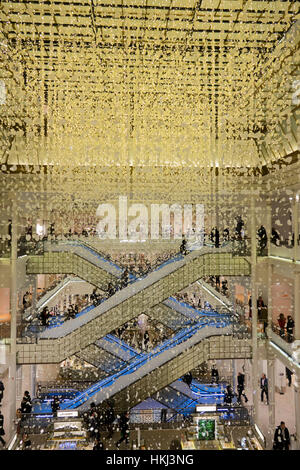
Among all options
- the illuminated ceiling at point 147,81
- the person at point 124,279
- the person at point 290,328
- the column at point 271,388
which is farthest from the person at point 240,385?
the illuminated ceiling at point 147,81

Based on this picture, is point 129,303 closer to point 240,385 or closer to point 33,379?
point 240,385

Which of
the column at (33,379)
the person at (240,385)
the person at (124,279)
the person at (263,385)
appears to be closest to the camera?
the person at (263,385)

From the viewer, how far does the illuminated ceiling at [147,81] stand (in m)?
4.03

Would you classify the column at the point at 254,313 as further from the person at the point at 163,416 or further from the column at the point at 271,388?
the person at the point at 163,416

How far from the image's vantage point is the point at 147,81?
18.7ft

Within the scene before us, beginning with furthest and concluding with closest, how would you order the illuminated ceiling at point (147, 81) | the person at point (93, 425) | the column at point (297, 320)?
the person at point (93, 425) < the column at point (297, 320) < the illuminated ceiling at point (147, 81)

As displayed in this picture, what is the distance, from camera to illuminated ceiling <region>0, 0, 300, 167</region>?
4027 millimetres

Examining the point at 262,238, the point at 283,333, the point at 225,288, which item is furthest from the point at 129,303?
the point at 225,288

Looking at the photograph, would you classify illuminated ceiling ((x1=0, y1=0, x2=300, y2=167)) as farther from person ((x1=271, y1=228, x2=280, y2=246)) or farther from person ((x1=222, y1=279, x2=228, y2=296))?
person ((x1=222, y1=279, x2=228, y2=296))

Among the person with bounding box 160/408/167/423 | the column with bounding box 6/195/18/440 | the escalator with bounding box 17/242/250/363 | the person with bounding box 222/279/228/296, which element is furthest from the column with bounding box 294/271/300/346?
the column with bounding box 6/195/18/440

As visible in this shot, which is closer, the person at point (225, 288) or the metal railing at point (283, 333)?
the metal railing at point (283, 333)

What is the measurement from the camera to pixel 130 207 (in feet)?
48.2
